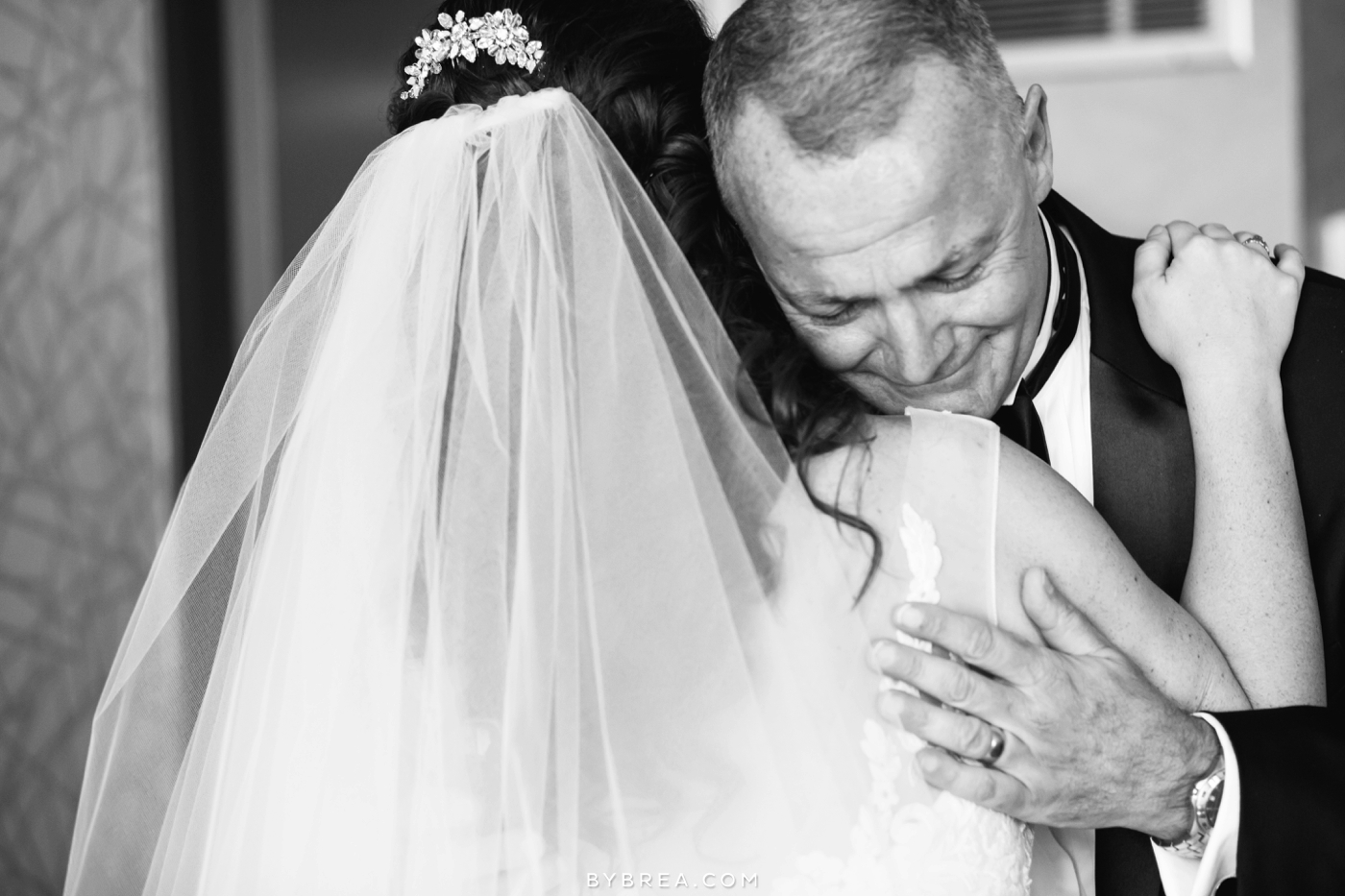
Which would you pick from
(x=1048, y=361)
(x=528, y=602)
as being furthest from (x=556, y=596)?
(x=1048, y=361)

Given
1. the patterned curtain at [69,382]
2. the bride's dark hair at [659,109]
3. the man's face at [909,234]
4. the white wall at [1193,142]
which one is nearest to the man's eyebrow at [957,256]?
the man's face at [909,234]

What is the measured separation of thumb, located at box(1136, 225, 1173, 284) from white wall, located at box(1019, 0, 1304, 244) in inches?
89.0

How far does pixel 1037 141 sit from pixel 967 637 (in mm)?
760

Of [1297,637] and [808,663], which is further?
[1297,637]

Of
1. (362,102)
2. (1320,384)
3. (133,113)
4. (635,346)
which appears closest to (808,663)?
(635,346)

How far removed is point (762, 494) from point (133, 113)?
2.71 m

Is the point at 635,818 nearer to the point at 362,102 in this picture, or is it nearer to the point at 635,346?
the point at 635,346

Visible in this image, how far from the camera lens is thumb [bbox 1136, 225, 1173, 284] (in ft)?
5.65

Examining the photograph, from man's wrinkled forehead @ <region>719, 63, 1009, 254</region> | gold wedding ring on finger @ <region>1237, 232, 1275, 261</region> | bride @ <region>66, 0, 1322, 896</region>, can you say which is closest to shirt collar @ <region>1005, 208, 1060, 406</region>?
gold wedding ring on finger @ <region>1237, 232, 1275, 261</region>

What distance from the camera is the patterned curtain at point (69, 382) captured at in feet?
10.4

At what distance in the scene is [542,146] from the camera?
132 cm

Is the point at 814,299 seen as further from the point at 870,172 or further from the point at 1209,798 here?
the point at 1209,798

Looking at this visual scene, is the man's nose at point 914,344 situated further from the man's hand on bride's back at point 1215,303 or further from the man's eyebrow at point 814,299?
the man's hand on bride's back at point 1215,303

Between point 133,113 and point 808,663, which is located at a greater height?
point 133,113
